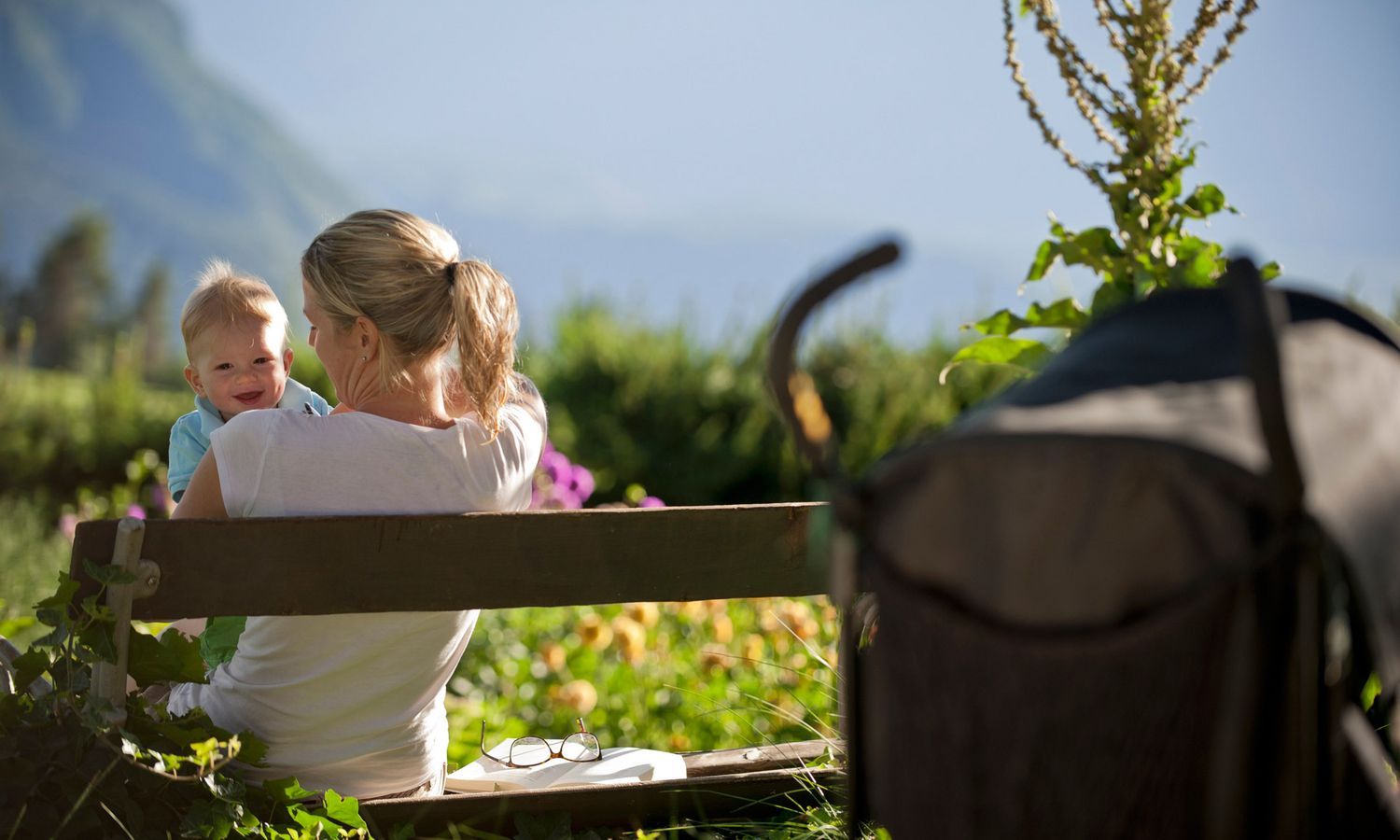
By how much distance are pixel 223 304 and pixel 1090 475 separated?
222cm

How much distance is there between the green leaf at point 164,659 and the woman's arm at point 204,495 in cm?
20

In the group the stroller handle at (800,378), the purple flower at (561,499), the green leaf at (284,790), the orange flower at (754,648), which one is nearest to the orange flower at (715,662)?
the orange flower at (754,648)

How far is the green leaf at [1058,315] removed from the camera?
224cm

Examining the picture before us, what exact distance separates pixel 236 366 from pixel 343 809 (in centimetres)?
117

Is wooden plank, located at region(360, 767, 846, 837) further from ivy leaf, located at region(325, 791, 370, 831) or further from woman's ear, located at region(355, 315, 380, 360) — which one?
woman's ear, located at region(355, 315, 380, 360)

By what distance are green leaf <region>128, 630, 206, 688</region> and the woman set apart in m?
0.14

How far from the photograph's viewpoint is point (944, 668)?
896 millimetres

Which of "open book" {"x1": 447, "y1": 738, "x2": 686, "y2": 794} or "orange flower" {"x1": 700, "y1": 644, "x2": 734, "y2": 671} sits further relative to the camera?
"orange flower" {"x1": 700, "y1": 644, "x2": 734, "y2": 671}

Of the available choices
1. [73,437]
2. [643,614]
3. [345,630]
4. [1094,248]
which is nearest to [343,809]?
[345,630]

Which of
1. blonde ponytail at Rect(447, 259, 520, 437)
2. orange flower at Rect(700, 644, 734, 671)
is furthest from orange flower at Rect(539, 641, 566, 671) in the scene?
blonde ponytail at Rect(447, 259, 520, 437)

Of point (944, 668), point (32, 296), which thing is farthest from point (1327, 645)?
point (32, 296)

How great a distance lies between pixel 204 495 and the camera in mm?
1896

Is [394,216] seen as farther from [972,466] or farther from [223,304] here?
[972,466]

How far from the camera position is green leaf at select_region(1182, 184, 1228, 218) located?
232cm
